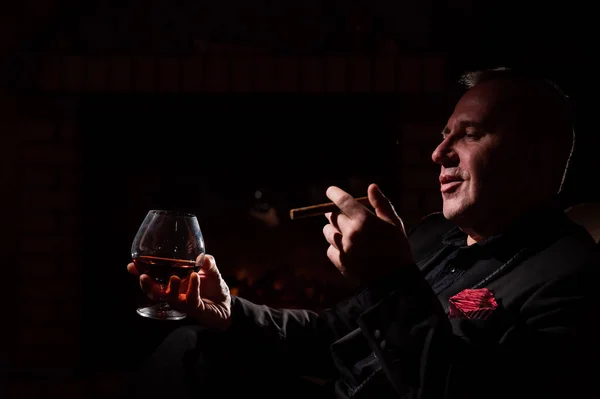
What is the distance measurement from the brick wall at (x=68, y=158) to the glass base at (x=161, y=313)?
1.35 m

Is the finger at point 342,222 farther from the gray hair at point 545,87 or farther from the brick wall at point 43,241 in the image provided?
the brick wall at point 43,241

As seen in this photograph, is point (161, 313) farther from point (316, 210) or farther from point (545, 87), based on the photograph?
point (545, 87)

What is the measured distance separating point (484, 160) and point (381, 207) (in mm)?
331

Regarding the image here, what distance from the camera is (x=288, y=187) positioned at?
8.22 ft

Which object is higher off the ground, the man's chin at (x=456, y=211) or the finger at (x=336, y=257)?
the man's chin at (x=456, y=211)

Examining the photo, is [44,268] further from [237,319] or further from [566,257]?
[566,257]

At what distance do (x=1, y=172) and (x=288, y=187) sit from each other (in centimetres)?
122

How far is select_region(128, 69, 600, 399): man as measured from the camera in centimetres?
89

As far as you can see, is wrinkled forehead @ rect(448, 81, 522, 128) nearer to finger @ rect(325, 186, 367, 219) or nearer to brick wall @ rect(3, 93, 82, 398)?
finger @ rect(325, 186, 367, 219)

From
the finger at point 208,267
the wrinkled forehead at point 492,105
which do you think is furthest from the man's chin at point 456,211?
the finger at point 208,267

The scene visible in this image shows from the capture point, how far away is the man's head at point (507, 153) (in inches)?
45.3

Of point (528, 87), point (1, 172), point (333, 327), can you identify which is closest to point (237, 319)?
point (333, 327)

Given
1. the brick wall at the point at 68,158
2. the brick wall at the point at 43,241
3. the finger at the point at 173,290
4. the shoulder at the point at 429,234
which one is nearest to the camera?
the finger at the point at 173,290

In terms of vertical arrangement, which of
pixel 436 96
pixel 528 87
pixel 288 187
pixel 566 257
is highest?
pixel 436 96
